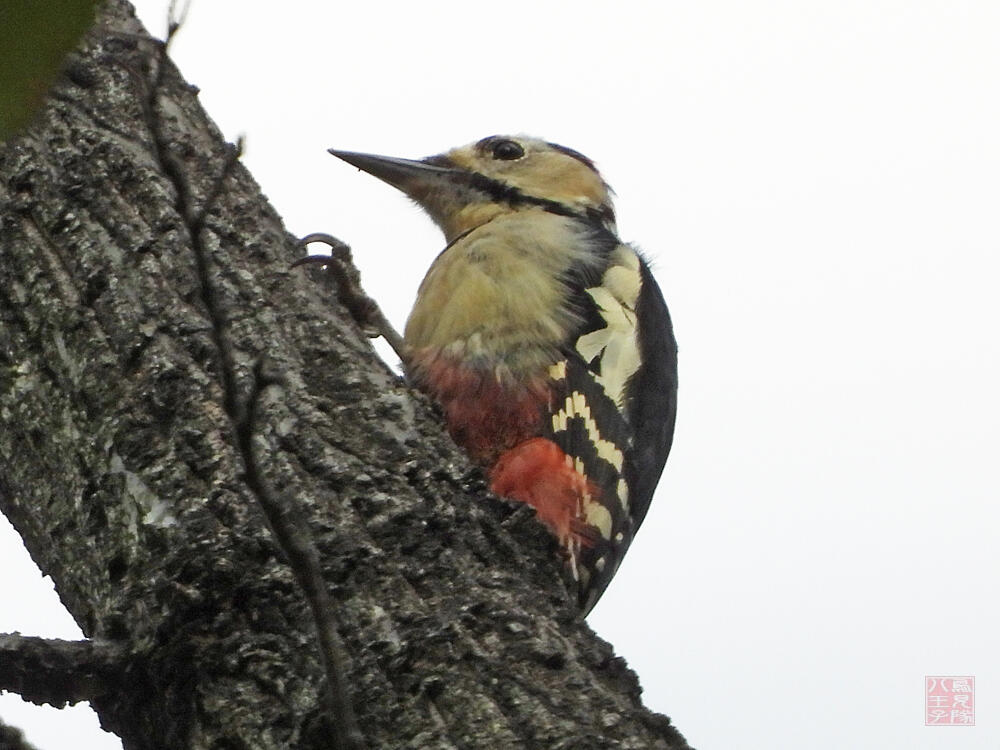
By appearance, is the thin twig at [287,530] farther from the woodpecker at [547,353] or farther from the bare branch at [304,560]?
the woodpecker at [547,353]

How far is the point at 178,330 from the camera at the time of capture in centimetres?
171

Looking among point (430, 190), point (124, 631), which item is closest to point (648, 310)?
point (430, 190)

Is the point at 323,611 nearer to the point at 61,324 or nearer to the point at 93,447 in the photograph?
the point at 93,447

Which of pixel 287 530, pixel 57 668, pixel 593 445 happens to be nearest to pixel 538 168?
pixel 593 445

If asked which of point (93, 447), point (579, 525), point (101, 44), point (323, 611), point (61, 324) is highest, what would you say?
point (101, 44)

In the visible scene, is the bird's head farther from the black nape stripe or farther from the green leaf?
the green leaf

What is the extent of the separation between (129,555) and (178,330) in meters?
0.35

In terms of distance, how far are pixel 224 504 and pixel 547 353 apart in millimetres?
1372

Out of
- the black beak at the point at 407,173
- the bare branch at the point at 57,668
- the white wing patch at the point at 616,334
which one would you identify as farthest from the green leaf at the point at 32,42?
the black beak at the point at 407,173

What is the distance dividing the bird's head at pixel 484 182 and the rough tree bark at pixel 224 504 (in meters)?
1.48

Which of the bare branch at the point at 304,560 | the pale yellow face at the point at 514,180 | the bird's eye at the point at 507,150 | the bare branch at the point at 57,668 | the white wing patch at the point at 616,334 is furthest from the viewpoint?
the bird's eye at the point at 507,150

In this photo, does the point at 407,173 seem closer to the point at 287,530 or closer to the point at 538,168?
the point at 538,168

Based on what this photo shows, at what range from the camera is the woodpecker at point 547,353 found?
260cm

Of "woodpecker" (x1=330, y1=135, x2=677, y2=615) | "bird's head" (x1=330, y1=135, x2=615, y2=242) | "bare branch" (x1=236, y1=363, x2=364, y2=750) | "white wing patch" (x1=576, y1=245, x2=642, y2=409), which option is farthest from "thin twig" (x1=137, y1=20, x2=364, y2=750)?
"bird's head" (x1=330, y1=135, x2=615, y2=242)
